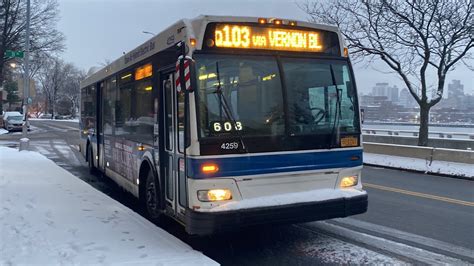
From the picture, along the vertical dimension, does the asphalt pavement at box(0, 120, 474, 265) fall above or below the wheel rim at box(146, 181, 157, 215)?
below

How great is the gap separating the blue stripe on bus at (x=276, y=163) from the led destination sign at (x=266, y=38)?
145 cm

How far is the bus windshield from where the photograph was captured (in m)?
5.50

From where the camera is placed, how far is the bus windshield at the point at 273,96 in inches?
217

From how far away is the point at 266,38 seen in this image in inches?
235

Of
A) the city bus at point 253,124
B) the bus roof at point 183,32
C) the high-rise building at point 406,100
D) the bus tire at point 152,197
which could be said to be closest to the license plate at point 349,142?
the city bus at point 253,124

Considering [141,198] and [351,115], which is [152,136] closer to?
[141,198]

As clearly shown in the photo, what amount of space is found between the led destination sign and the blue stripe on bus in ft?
4.75

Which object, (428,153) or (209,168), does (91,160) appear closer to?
(209,168)

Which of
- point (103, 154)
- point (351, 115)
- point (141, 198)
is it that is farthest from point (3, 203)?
point (351, 115)

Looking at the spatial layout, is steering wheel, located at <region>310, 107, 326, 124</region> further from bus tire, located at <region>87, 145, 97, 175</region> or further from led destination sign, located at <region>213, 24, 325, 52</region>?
bus tire, located at <region>87, 145, 97, 175</region>

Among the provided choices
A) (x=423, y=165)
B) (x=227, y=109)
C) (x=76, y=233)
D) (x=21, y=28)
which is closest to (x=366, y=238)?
(x=227, y=109)

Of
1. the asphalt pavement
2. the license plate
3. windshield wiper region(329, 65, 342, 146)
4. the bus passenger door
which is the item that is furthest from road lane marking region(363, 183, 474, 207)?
the bus passenger door

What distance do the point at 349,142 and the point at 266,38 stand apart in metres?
1.85

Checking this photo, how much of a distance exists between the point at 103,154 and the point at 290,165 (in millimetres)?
7076
